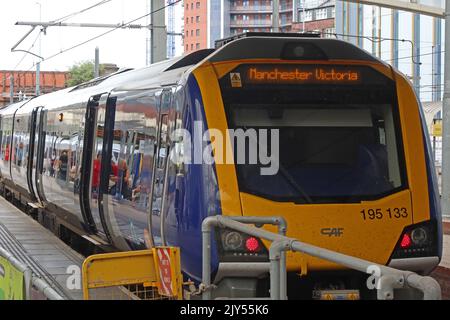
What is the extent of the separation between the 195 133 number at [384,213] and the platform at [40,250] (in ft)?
10.2

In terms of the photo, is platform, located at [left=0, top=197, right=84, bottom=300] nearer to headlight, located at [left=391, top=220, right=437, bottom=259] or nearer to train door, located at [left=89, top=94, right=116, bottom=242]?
train door, located at [left=89, top=94, right=116, bottom=242]

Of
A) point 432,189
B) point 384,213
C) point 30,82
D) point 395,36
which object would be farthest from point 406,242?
point 30,82

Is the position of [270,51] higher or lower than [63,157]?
higher

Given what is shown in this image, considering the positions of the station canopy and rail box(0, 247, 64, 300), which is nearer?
rail box(0, 247, 64, 300)

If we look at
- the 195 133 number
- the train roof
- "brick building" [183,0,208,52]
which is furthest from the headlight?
"brick building" [183,0,208,52]

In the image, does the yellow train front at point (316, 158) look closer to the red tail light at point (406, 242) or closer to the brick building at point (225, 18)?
the red tail light at point (406, 242)

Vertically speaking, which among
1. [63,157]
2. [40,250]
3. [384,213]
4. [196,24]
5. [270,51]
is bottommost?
[40,250]

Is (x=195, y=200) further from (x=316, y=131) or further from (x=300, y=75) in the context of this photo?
(x=300, y=75)

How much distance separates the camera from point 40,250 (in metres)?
13.3

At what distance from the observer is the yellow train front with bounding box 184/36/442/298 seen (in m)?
7.00

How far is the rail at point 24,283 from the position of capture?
4.69 m

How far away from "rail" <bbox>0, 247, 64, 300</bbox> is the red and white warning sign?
42.9 inches

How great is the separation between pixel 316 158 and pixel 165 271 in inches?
80.7
